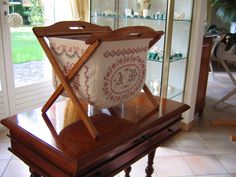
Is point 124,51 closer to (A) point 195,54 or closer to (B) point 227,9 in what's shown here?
(A) point 195,54

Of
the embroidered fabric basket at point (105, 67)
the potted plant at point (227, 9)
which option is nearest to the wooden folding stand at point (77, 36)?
the embroidered fabric basket at point (105, 67)

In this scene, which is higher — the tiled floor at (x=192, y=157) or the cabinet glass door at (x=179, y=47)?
the cabinet glass door at (x=179, y=47)

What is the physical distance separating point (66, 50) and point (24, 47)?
196 cm

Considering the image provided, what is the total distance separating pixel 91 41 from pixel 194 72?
1896 millimetres

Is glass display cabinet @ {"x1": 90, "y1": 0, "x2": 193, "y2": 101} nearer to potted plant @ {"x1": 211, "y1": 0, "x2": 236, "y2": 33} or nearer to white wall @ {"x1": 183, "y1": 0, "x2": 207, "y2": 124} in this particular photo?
white wall @ {"x1": 183, "y1": 0, "x2": 207, "y2": 124}

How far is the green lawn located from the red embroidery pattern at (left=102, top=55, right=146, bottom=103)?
1925 millimetres

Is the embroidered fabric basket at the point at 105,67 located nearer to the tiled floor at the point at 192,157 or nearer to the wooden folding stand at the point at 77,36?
the wooden folding stand at the point at 77,36

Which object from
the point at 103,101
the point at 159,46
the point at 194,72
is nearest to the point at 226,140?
the point at 194,72

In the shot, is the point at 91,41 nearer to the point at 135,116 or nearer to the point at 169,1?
the point at 135,116

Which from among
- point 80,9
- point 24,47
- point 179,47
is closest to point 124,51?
point 179,47

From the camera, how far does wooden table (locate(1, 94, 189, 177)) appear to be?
745 millimetres

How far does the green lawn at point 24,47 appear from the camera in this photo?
2.52 meters

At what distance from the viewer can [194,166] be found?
79.0 inches

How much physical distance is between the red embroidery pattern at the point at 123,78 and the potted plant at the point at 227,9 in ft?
17.4
